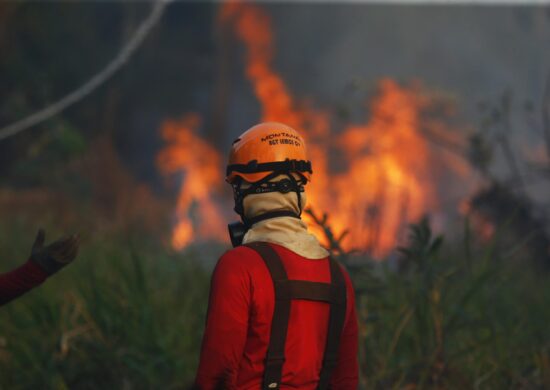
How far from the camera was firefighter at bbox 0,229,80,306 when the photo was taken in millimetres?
3143

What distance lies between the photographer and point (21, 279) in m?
3.19

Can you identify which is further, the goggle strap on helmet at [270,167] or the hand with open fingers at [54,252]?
the hand with open fingers at [54,252]

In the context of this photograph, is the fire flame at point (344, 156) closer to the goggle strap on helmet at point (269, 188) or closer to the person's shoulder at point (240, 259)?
the goggle strap on helmet at point (269, 188)

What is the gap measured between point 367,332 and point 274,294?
194 cm

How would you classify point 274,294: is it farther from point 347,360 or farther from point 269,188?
point 347,360

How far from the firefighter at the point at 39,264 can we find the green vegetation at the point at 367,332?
1.40m

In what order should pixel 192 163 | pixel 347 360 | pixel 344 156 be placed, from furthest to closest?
pixel 192 163 < pixel 344 156 < pixel 347 360

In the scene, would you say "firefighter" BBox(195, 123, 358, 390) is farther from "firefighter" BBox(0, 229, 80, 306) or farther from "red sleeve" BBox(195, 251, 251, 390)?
"firefighter" BBox(0, 229, 80, 306)

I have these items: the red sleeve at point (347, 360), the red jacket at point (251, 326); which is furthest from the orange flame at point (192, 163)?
the red jacket at point (251, 326)

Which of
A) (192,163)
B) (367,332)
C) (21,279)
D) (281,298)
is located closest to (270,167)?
(281,298)

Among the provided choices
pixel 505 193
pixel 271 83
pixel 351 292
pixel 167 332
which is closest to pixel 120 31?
pixel 271 83

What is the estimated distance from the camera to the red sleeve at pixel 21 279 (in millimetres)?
3174

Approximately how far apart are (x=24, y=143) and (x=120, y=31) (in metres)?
7.52

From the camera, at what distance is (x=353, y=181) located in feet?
69.9
